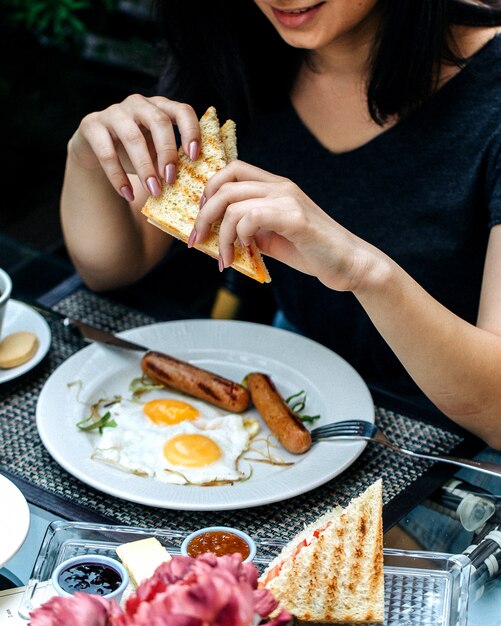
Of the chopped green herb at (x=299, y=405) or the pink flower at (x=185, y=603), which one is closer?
the pink flower at (x=185, y=603)

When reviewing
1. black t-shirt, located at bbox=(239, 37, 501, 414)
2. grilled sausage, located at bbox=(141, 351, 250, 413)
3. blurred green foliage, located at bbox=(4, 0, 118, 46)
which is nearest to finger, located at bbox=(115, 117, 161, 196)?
grilled sausage, located at bbox=(141, 351, 250, 413)

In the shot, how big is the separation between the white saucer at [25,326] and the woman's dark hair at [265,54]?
60cm

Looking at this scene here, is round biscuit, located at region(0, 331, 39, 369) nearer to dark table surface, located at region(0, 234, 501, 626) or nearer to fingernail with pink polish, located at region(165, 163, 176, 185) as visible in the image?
dark table surface, located at region(0, 234, 501, 626)

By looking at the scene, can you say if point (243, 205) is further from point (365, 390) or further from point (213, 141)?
point (365, 390)

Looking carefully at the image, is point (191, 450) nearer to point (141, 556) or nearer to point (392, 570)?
point (141, 556)

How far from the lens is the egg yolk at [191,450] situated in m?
1.48

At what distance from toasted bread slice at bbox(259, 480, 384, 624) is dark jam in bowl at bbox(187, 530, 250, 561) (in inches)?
1.8

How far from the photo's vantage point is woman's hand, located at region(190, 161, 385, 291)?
4.40 ft

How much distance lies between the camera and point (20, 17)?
3.62 m

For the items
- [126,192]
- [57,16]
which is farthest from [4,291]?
[57,16]

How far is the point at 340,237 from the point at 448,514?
460 mm

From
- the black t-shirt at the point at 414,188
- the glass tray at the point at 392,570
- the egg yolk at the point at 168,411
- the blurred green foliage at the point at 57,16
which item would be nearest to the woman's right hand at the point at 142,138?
the egg yolk at the point at 168,411

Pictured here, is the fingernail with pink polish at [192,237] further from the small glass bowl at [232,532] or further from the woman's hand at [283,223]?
the small glass bowl at [232,532]

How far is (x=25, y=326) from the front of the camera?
187 cm
